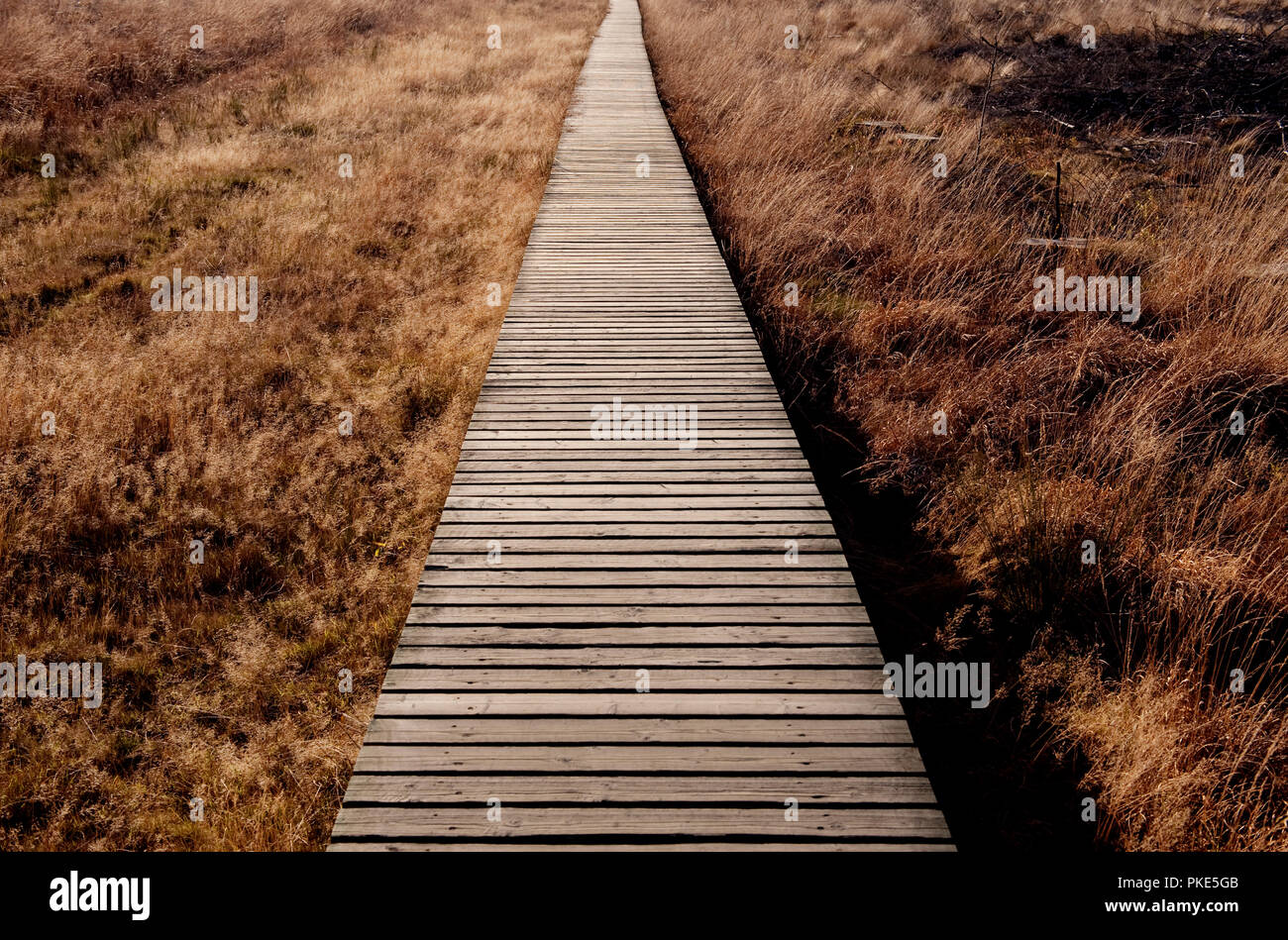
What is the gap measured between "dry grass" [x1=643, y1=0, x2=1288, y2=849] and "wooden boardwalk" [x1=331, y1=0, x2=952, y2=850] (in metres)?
0.88

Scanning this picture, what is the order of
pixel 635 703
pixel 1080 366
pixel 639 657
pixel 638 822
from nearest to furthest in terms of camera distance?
pixel 638 822, pixel 635 703, pixel 639 657, pixel 1080 366

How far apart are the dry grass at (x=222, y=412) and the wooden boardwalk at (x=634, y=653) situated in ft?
2.37

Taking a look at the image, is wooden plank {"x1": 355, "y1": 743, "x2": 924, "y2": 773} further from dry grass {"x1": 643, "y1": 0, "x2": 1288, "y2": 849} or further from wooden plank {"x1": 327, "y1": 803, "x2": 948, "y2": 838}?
dry grass {"x1": 643, "y1": 0, "x2": 1288, "y2": 849}

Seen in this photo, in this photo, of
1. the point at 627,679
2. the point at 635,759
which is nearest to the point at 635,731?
the point at 635,759

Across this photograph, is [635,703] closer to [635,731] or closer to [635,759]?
[635,731]

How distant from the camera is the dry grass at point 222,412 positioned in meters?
3.00

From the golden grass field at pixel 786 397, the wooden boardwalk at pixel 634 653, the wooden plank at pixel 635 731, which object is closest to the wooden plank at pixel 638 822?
the wooden boardwalk at pixel 634 653

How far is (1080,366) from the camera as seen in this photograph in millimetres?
4703

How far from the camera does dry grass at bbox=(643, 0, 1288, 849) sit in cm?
286

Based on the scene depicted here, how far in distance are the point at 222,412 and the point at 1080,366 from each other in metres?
5.61

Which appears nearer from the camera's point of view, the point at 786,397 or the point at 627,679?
the point at 627,679

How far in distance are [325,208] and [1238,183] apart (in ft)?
32.0

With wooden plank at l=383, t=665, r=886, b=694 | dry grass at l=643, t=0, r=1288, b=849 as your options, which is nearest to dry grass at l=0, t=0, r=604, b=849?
wooden plank at l=383, t=665, r=886, b=694
